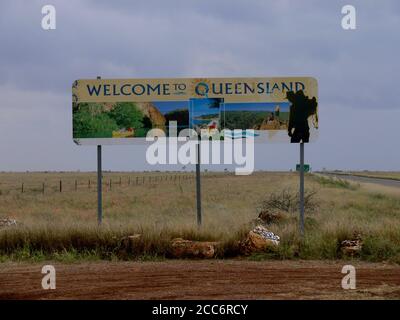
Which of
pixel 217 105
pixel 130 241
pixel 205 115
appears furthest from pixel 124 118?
pixel 130 241

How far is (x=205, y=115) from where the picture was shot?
517 inches

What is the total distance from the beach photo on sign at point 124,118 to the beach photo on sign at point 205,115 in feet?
0.52

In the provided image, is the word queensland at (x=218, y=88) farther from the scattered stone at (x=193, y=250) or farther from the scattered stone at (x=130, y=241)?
the scattered stone at (x=193, y=250)

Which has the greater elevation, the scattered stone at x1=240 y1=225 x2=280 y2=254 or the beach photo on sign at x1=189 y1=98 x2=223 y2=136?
the beach photo on sign at x1=189 y1=98 x2=223 y2=136

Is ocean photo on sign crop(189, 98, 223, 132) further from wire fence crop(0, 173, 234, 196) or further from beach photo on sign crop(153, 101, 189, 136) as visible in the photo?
wire fence crop(0, 173, 234, 196)

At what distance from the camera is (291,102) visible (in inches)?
520

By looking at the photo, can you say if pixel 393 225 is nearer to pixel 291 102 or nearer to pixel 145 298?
pixel 291 102

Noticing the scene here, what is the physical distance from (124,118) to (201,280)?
5.55m

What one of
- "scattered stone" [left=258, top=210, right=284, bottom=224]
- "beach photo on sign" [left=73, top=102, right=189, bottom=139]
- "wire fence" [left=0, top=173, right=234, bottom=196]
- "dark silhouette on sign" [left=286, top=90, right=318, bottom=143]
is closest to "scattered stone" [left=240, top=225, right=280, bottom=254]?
"dark silhouette on sign" [left=286, top=90, right=318, bottom=143]

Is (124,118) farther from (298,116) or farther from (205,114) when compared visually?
(298,116)

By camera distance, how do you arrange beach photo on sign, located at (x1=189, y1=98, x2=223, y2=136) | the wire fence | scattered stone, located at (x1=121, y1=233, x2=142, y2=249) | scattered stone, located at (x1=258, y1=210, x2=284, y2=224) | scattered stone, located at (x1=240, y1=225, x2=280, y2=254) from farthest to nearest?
the wire fence
scattered stone, located at (x1=258, y1=210, x2=284, y2=224)
beach photo on sign, located at (x1=189, y1=98, x2=223, y2=136)
scattered stone, located at (x1=121, y1=233, x2=142, y2=249)
scattered stone, located at (x1=240, y1=225, x2=280, y2=254)

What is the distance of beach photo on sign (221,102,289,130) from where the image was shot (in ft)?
43.1

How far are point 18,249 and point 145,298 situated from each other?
15.4ft
